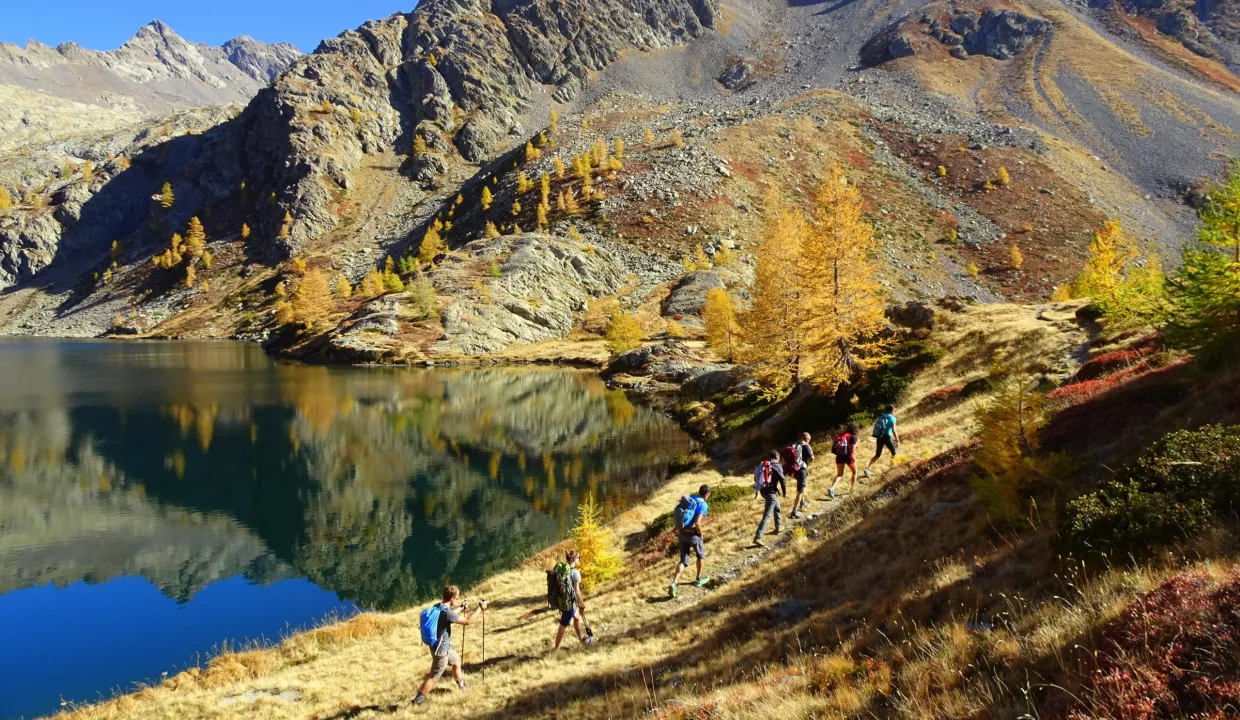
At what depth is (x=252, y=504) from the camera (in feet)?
121

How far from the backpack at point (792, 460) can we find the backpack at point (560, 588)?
1001 cm

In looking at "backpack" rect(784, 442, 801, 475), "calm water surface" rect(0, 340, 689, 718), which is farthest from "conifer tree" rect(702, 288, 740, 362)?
"backpack" rect(784, 442, 801, 475)

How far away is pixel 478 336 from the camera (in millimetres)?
110125

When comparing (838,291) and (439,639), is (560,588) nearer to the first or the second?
(439,639)

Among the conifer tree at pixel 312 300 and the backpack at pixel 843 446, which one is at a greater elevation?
the conifer tree at pixel 312 300

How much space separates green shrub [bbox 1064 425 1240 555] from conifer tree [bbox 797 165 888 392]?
28102 mm

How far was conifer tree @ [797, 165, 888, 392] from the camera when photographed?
37.8 m

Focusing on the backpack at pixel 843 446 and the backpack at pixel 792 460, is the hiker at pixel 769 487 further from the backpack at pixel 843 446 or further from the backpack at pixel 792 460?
the backpack at pixel 843 446

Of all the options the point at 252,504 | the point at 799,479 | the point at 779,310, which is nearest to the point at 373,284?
the point at 252,504

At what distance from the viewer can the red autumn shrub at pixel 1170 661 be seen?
4980mm

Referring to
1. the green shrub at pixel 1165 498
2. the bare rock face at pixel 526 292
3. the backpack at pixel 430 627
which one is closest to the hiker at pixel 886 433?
the green shrub at pixel 1165 498

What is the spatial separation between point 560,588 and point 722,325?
66.2 metres

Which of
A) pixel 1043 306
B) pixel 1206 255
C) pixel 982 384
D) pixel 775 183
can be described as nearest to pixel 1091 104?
pixel 775 183

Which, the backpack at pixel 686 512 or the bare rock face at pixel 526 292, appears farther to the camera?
the bare rock face at pixel 526 292
